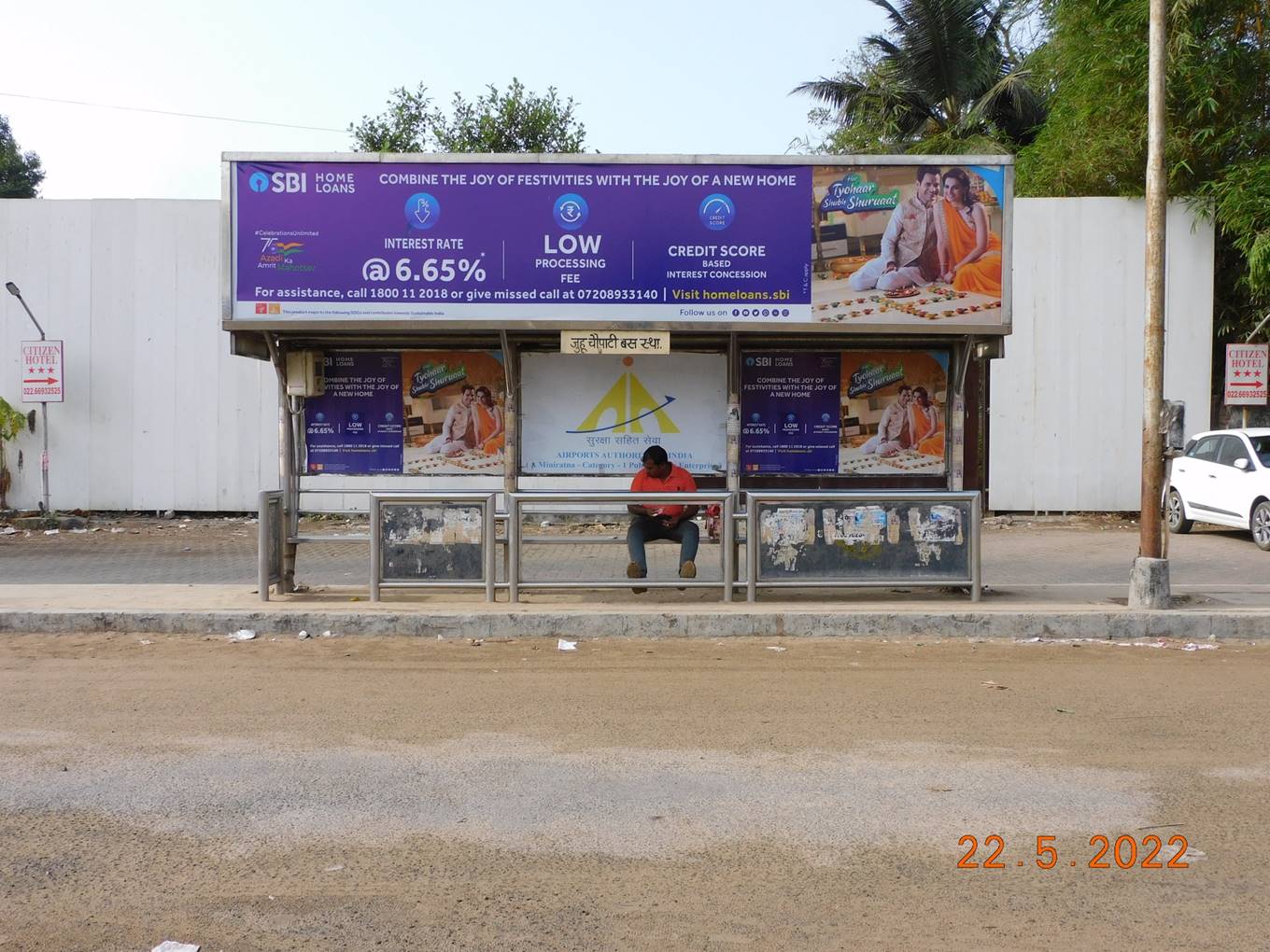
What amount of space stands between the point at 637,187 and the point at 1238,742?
6.55 metres

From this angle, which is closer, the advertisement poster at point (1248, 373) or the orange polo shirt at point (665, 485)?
the orange polo shirt at point (665, 485)

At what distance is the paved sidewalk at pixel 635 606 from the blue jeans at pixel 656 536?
0.38 meters

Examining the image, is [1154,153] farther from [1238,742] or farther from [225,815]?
[225,815]

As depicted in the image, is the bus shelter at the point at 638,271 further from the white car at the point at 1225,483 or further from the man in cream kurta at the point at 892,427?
the white car at the point at 1225,483

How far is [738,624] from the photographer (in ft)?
30.7

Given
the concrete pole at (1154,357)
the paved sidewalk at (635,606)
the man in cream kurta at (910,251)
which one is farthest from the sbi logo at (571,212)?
the concrete pole at (1154,357)

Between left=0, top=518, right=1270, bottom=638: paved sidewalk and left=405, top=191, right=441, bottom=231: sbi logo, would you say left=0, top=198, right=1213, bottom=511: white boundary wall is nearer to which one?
left=0, top=518, right=1270, bottom=638: paved sidewalk

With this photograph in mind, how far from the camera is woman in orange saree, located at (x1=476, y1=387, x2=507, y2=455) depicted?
36.1ft

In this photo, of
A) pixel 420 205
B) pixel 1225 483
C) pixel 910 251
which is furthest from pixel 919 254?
pixel 1225 483

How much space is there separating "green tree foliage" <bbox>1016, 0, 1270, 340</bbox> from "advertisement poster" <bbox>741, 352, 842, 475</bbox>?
10964 mm

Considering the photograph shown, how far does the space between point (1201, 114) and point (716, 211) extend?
42.2 ft

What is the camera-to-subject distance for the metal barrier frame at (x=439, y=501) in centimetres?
990

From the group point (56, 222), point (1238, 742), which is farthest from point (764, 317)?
point (56, 222)

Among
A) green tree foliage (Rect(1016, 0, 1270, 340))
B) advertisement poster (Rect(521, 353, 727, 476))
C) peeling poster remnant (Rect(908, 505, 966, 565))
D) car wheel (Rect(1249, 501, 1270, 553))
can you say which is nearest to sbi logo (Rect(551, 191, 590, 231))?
advertisement poster (Rect(521, 353, 727, 476))
